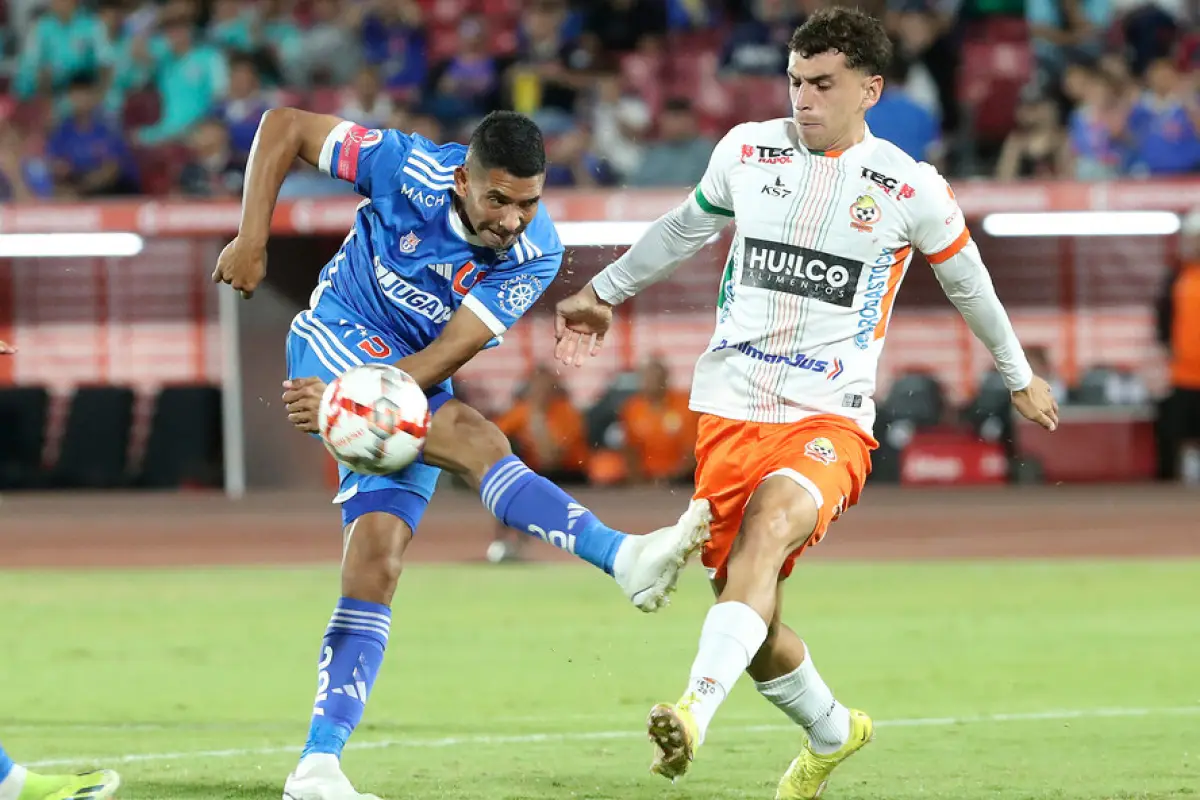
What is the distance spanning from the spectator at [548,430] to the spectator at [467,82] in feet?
9.71

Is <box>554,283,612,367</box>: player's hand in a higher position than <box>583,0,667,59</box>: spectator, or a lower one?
lower

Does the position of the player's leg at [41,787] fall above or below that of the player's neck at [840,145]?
below

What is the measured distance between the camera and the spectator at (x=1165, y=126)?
1844cm

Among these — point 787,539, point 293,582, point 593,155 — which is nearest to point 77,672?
point 293,582

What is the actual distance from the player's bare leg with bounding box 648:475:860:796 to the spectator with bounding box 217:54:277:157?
14761mm

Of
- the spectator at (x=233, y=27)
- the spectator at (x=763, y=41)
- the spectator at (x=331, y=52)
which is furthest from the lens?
the spectator at (x=233, y=27)

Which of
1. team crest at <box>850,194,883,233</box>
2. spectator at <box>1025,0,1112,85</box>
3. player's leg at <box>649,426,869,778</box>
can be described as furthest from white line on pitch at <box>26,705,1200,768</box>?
spectator at <box>1025,0,1112,85</box>

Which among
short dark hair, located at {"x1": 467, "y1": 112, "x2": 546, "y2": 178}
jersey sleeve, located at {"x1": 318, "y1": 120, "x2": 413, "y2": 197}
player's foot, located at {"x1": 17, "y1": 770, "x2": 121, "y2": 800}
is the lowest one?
player's foot, located at {"x1": 17, "y1": 770, "x2": 121, "y2": 800}

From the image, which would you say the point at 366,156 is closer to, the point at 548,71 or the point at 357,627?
the point at 357,627

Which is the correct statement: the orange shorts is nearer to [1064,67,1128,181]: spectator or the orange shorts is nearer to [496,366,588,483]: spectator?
[496,366,588,483]: spectator

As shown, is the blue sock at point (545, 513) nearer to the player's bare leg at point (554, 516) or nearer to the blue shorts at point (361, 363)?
the player's bare leg at point (554, 516)

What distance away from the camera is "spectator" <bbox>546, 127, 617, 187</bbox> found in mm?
19234

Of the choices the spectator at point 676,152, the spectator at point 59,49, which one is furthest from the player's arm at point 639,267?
the spectator at point 59,49

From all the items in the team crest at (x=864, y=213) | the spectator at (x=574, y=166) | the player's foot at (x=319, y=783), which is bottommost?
the player's foot at (x=319, y=783)
